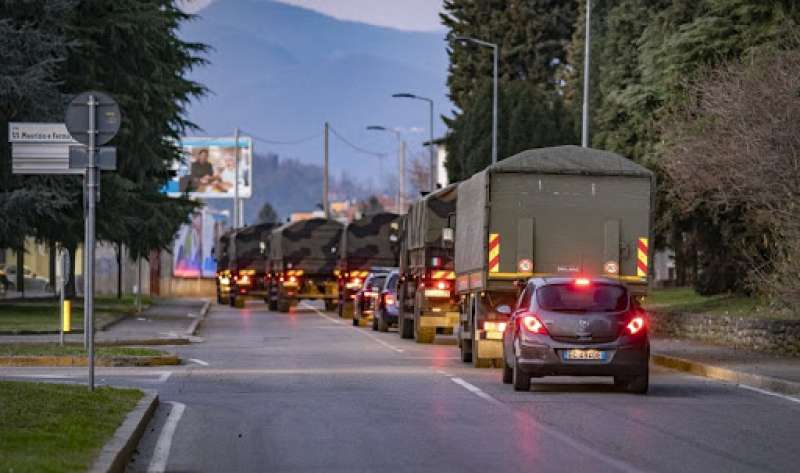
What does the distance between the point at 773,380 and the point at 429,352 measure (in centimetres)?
1211

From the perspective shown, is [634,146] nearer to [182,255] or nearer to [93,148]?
[93,148]

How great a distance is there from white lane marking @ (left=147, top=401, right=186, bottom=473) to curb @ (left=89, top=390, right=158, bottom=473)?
200 mm

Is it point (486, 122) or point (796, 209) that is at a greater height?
point (486, 122)

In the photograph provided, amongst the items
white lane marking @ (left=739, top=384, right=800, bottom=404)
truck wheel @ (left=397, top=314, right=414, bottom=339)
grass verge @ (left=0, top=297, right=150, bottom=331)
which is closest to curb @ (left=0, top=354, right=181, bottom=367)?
white lane marking @ (left=739, top=384, right=800, bottom=404)

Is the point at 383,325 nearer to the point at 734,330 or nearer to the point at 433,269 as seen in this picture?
the point at 433,269

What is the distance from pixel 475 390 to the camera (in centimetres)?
2433

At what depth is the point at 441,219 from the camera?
39844 mm

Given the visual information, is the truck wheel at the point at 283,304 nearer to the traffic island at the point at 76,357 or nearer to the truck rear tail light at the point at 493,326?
the traffic island at the point at 76,357

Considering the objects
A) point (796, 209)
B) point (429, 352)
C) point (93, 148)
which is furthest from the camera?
point (429, 352)

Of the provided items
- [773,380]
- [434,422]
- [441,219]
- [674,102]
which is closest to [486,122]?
[674,102]

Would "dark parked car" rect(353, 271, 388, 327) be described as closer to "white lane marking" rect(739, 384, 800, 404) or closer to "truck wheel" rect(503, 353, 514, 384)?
"truck wheel" rect(503, 353, 514, 384)

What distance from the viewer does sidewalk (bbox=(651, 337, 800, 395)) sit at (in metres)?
25.6

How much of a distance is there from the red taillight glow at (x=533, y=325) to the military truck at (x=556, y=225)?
516 centimetres

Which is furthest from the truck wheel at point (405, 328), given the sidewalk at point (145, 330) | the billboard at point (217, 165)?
the billboard at point (217, 165)
